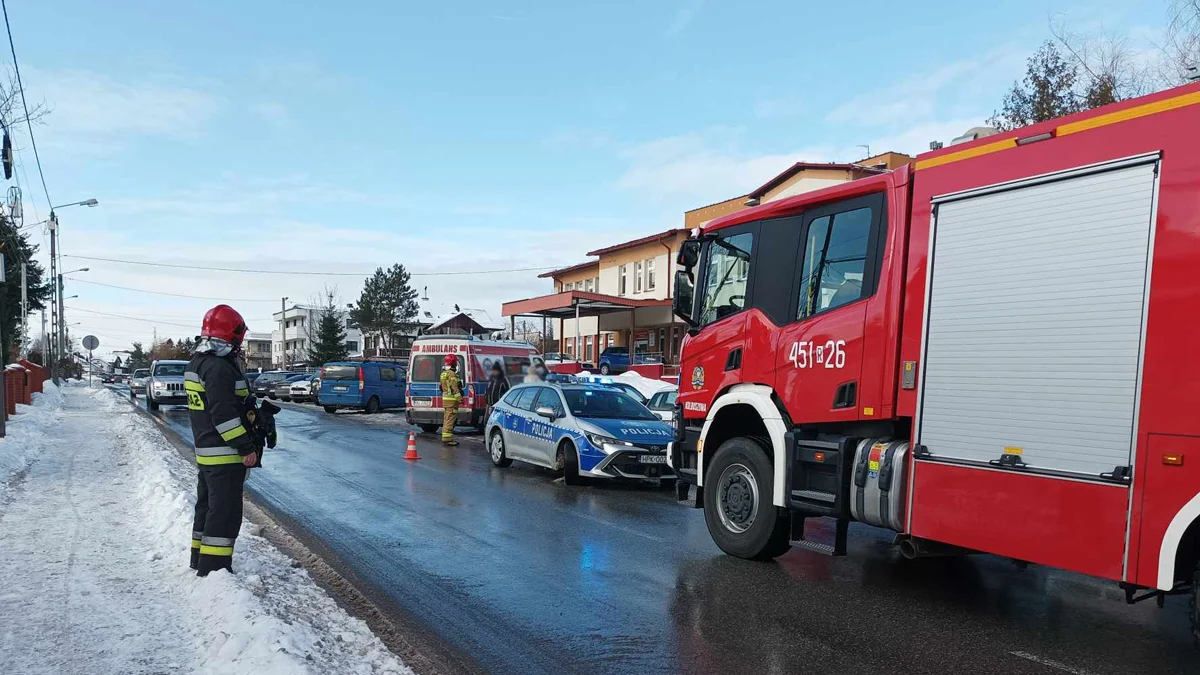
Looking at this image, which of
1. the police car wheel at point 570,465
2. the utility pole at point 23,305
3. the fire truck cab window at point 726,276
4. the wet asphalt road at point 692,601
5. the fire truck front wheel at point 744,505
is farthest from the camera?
the utility pole at point 23,305

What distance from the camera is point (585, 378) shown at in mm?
28141

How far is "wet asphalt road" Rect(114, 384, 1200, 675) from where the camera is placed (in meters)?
4.73

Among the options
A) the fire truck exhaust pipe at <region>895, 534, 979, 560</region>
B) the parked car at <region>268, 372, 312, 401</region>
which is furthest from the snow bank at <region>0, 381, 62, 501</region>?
the parked car at <region>268, 372, 312, 401</region>

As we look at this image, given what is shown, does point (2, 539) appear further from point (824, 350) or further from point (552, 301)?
point (552, 301)

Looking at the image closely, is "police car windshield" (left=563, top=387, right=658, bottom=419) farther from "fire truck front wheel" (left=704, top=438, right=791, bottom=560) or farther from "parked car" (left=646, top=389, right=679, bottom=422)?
"fire truck front wheel" (left=704, top=438, right=791, bottom=560)

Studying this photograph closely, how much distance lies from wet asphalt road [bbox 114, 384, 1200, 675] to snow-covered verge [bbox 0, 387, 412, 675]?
0.69m

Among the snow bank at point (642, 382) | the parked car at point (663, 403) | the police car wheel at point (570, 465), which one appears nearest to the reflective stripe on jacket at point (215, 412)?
the police car wheel at point (570, 465)

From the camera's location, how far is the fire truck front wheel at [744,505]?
22.4 ft

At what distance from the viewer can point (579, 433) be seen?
1169 centimetres

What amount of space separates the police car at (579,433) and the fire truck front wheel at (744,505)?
153 inches

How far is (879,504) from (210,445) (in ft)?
15.1

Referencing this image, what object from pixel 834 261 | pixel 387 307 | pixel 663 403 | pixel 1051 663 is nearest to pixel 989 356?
pixel 834 261

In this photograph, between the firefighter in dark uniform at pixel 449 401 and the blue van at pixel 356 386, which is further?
the blue van at pixel 356 386

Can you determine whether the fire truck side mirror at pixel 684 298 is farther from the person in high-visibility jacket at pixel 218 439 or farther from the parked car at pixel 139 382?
the parked car at pixel 139 382
